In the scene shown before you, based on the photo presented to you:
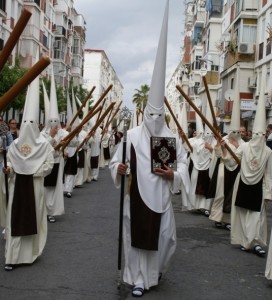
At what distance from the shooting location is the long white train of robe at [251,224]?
780 centimetres

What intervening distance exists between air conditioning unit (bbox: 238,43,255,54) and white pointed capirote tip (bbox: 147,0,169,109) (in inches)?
1142

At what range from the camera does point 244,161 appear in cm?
789

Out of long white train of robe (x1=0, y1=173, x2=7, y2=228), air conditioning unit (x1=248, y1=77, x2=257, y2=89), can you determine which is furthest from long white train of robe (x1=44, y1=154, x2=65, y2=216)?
air conditioning unit (x1=248, y1=77, x2=257, y2=89)

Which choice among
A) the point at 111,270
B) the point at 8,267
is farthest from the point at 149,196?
the point at 8,267

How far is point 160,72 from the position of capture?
5.75m

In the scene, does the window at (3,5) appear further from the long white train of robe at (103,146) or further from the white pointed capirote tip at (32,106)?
the white pointed capirote tip at (32,106)

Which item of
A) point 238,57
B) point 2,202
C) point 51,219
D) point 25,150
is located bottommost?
point 51,219

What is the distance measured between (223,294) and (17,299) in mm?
2159

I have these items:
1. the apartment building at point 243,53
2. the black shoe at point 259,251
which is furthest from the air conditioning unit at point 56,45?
the black shoe at point 259,251

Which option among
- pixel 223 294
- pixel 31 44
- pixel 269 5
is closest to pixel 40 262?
pixel 223 294

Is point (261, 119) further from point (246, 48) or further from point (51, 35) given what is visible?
point (51, 35)

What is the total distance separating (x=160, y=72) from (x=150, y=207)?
1.43 meters

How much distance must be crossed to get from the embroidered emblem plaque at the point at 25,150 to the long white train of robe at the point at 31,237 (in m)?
0.25

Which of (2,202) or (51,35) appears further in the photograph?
(51,35)
